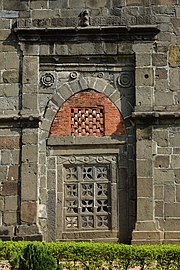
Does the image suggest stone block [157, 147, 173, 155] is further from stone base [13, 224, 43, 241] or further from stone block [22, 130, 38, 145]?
stone base [13, 224, 43, 241]

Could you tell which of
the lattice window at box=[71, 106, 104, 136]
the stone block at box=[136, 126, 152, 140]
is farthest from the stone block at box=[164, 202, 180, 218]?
the lattice window at box=[71, 106, 104, 136]

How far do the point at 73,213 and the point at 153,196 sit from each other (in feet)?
5.41

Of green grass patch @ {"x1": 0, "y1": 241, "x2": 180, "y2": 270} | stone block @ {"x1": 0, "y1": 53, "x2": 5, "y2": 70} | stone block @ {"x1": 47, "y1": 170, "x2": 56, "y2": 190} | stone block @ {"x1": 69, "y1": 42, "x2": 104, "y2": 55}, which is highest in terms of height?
stone block @ {"x1": 69, "y1": 42, "x2": 104, "y2": 55}

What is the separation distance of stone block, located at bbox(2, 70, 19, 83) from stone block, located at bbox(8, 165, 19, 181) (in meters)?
1.82

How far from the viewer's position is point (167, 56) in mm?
10719

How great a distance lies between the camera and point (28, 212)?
33.4ft

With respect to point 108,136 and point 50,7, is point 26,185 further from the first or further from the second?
point 50,7

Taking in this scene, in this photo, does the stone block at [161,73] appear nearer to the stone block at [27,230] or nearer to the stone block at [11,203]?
the stone block at [11,203]

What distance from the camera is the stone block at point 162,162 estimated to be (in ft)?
33.9

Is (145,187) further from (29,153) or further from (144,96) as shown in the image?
(29,153)

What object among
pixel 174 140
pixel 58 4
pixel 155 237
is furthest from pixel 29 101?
pixel 155 237

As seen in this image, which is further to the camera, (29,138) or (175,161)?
(29,138)

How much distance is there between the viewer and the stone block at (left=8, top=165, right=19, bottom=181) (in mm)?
10391

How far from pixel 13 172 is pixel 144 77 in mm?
3340
